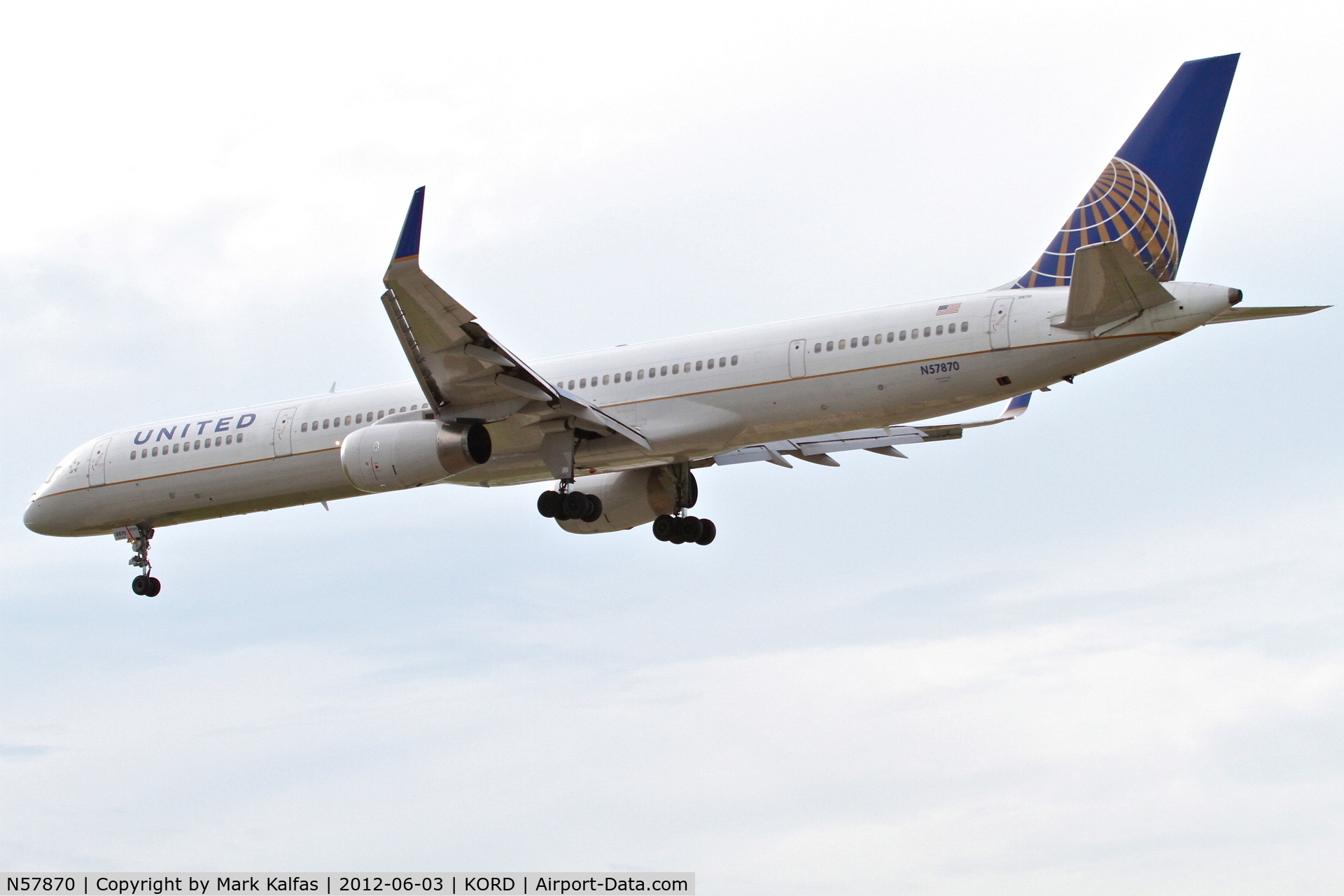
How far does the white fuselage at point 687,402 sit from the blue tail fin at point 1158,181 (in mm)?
2019

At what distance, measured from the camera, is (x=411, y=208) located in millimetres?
23594

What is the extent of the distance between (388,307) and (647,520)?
8290 mm

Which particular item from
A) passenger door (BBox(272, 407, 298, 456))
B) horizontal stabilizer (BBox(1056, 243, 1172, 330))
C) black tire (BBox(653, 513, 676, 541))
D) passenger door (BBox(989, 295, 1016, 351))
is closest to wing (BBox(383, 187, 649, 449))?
black tire (BBox(653, 513, 676, 541))

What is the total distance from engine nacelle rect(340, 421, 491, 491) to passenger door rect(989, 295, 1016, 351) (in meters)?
8.39

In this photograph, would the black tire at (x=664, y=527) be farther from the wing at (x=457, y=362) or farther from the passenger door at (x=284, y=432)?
the passenger door at (x=284, y=432)

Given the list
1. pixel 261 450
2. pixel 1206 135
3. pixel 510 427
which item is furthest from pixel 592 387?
pixel 1206 135

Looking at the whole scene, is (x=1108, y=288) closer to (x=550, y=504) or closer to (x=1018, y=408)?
(x=1018, y=408)

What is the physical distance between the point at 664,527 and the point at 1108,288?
36.1 ft

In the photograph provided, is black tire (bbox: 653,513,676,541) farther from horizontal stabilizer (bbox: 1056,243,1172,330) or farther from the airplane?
horizontal stabilizer (bbox: 1056,243,1172,330)

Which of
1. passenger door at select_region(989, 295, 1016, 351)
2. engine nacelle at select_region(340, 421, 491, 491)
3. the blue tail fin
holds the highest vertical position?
the blue tail fin

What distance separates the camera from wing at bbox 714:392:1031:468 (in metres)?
30.3

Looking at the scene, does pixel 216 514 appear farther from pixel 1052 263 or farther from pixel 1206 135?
pixel 1206 135

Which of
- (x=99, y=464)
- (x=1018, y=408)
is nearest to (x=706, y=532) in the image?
(x=1018, y=408)

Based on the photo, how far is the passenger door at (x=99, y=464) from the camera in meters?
31.2
